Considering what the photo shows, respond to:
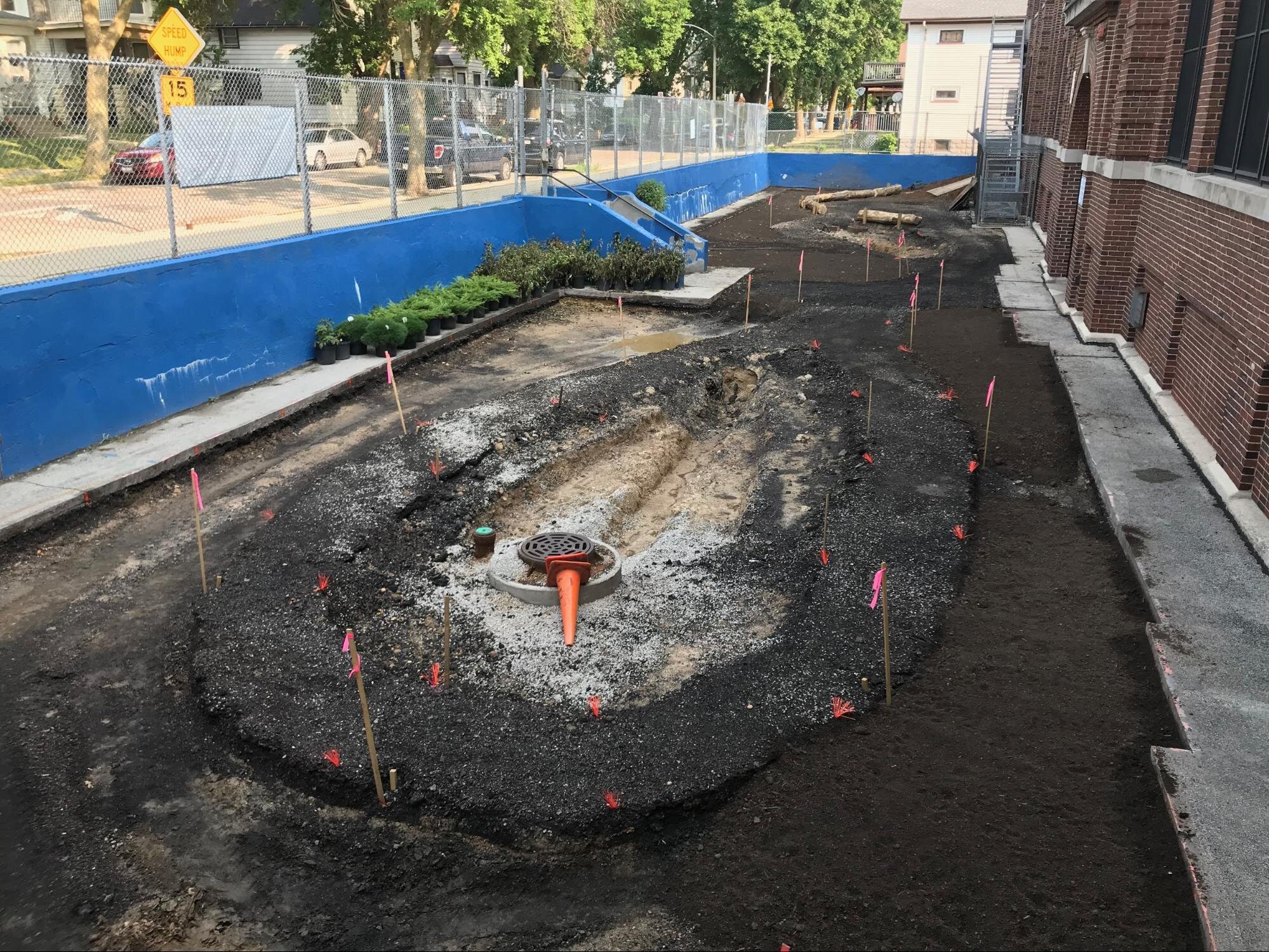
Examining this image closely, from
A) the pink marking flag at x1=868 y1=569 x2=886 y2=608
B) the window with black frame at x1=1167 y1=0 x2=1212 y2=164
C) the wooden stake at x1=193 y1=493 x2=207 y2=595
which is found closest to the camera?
the pink marking flag at x1=868 y1=569 x2=886 y2=608

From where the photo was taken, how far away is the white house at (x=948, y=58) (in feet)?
163

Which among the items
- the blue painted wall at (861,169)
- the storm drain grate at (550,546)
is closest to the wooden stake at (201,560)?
the storm drain grate at (550,546)

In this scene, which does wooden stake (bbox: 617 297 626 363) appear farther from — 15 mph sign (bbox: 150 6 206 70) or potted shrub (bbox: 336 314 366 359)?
15 mph sign (bbox: 150 6 206 70)

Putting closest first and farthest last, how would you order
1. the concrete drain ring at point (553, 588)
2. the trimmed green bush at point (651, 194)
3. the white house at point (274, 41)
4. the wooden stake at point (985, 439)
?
the concrete drain ring at point (553, 588) < the wooden stake at point (985, 439) < the trimmed green bush at point (651, 194) < the white house at point (274, 41)

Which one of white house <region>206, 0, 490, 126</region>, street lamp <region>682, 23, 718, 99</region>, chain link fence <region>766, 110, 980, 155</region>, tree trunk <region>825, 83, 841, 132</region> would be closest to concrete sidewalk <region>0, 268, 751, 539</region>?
white house <region>206, 0, 490, 126</region>

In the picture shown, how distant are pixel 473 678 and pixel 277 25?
4279 cm

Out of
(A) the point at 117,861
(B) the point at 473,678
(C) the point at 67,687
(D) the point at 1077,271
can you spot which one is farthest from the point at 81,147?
(D) the point at 1077,271

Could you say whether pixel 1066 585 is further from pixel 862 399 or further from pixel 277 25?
pixel 277 25

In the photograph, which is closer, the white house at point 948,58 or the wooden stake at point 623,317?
the wooden stake at point 623,317

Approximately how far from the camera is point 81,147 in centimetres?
906

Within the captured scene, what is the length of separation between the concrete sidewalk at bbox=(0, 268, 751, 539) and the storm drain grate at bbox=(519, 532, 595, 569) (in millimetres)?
3739

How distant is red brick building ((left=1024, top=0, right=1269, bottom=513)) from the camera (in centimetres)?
817

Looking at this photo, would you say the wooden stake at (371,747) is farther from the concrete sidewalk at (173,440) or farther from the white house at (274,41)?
the white house at (274,41)

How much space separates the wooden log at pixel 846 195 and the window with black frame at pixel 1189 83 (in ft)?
65.1
